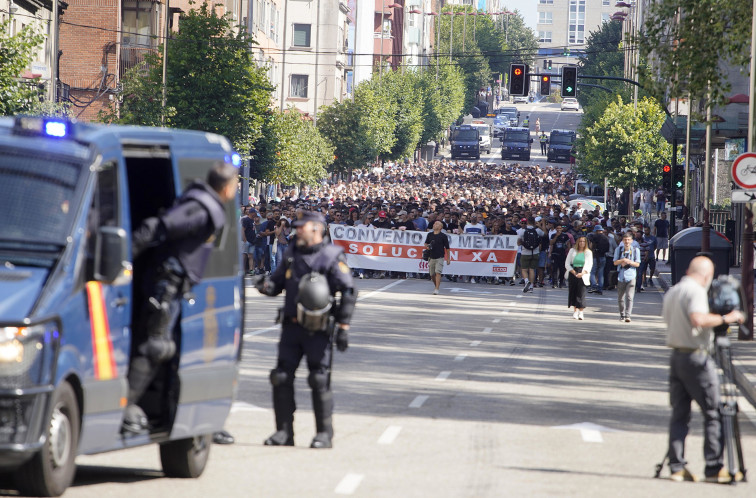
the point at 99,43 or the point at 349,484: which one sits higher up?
the point at 99,43

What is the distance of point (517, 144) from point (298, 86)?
24.3 metres

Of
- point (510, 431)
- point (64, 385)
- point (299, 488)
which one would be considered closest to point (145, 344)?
point (64, 385)

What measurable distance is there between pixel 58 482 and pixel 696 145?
49.2 meters

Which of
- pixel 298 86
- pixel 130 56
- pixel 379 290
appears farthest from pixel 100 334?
pixel 298 86

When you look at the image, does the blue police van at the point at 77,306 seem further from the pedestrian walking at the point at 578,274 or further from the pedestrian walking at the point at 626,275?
the pedestrian walking at the point at 626,275

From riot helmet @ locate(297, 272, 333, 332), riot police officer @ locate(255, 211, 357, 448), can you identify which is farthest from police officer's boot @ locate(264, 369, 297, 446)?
riot helmet @ locate(297, 272, 333, 332)

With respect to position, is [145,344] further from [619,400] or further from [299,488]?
[619,400]

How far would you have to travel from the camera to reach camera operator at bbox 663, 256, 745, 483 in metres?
9.54

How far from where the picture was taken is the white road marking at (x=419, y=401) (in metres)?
13.6

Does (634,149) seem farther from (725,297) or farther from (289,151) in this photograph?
(725,297)

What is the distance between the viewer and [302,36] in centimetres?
9794

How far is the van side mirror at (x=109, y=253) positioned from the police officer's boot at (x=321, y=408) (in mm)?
2925

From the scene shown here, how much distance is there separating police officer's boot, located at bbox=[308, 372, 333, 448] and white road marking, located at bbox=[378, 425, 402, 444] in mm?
814

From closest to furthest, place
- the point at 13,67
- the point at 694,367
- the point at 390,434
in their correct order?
the point at 694,367
the point at 390,434
the point at 13,67
